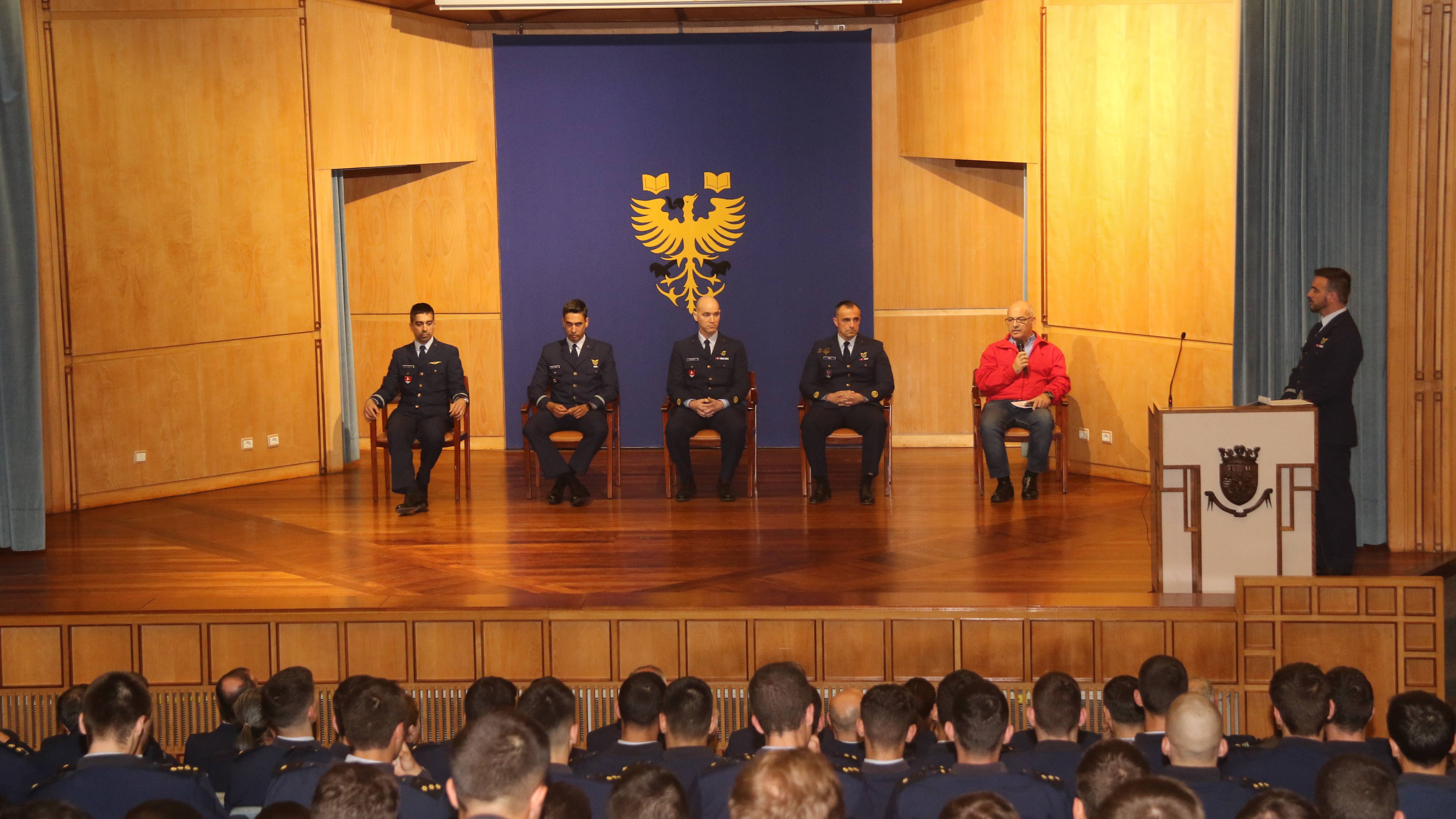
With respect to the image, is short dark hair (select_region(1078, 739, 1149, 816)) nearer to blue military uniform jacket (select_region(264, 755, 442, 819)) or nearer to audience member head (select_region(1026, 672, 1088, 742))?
audience member head (select_region(1026, 672, 1088, 742))

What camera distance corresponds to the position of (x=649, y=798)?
252 centimetres

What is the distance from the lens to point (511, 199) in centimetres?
948

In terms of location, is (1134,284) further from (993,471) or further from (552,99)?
(552,99)

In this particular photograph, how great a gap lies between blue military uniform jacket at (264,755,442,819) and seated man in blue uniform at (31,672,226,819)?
185mm

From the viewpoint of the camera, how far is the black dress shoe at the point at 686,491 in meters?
7.72

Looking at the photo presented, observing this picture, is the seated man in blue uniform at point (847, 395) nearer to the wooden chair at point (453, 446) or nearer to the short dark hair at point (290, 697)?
the wooden chair at point (453, 446)

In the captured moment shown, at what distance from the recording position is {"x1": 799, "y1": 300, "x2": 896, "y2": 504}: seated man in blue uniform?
768cm

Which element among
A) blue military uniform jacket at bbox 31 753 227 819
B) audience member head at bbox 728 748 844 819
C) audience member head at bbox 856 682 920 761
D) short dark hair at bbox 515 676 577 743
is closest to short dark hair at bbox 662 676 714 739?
short dark hair at bbox 515 676 577 743

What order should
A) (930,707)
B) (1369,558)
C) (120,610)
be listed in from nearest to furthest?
1. (930,707)
2. (120,610)
3. (1369,558)

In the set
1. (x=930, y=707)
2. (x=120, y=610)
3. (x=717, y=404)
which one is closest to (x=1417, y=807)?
(x=930, y=707)

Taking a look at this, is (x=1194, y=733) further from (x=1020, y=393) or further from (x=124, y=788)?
(x=1020, y=393)

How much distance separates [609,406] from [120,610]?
313cm

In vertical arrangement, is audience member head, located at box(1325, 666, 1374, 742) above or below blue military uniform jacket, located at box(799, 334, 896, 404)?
below

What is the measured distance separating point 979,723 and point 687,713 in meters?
0.74
